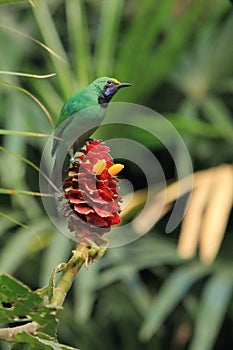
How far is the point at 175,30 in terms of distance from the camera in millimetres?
2092

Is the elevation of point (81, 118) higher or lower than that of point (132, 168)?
higher

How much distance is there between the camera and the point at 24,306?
2.12ft

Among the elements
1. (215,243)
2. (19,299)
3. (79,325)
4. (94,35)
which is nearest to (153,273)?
(79,325)

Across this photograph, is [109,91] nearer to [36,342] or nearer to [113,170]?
[113,170]

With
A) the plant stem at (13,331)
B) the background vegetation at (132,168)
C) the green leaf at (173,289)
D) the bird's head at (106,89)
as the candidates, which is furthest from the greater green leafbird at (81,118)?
the green leaf at (173,289)

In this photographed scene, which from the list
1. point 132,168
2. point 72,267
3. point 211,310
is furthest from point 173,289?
point 72,267

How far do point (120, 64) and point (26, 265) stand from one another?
66 cm

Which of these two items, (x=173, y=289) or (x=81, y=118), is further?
(x=173, y=289)

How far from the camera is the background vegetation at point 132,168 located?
6.54ft

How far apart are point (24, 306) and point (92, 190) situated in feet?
0.34

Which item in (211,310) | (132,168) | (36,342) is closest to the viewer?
(36,342)

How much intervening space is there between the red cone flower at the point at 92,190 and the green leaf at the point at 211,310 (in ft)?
4.55

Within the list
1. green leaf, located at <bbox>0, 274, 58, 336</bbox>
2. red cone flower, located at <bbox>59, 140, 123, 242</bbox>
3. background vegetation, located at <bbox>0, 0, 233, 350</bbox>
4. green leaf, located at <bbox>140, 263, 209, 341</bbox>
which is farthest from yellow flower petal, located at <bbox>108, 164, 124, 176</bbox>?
green leaf, located at <bbox>140, 263, 209, 341</bbox>

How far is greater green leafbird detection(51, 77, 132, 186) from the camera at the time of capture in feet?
2.06
